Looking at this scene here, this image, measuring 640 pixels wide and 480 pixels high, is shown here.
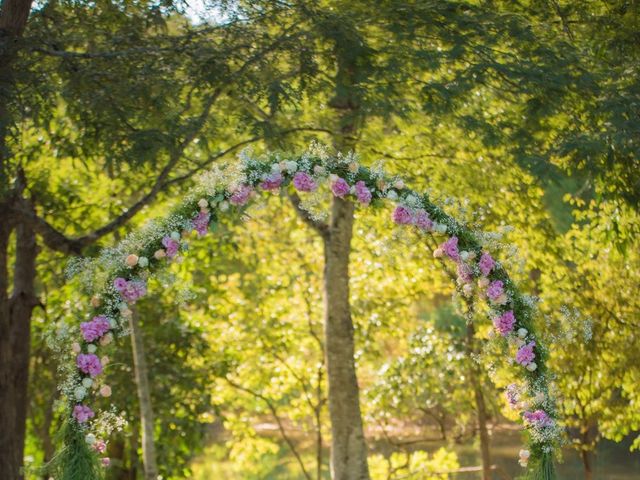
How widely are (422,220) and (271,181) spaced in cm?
93

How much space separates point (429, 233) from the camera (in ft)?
20.6

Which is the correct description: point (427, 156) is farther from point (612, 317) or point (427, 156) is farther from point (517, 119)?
point (612, 317)

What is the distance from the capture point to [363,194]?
240 inches

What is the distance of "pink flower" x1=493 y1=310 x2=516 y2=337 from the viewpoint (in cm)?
614

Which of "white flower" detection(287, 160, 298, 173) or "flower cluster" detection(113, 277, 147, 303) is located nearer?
"flower cluster" detection(113, 277, 147, 303)

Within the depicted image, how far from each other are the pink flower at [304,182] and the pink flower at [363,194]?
0.27m

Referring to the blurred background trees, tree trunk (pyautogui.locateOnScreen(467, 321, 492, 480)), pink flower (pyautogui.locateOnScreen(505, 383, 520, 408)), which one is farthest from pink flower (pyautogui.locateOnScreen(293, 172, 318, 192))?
tree trunk (pyautogui.locateOnScreen(467, 321, 492, 480))

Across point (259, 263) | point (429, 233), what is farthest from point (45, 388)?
point (429, 233)

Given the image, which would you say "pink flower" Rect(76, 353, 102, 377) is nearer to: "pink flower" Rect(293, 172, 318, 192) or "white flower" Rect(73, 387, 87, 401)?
"white flower" Rect(73, 387, 87, 401)

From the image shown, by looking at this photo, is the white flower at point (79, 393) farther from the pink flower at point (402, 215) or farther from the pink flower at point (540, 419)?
the pink flower at point (540, 419)

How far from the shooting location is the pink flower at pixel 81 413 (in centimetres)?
543

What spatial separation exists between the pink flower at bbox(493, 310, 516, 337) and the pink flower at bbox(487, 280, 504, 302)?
0.39 ft

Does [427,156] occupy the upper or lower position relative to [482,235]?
upper

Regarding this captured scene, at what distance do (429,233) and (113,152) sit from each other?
2659 mm
